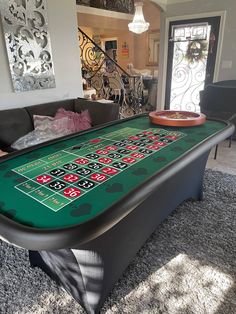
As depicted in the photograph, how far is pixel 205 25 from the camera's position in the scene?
4938 millimetres

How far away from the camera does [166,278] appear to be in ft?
5.33

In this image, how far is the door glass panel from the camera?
5.12 meters

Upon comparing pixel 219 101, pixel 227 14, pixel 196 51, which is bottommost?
pixel 219 101

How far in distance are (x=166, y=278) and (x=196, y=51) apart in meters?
4.93

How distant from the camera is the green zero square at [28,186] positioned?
1.19 m

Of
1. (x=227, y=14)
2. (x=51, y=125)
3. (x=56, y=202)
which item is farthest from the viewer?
(x=227, y=14)

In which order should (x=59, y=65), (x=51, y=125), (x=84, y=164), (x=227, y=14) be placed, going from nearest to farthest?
(x=84, y=164), (x=51, y=125), (x=59, y=65), (x=227, y=14)

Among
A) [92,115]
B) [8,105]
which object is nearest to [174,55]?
[92,115]

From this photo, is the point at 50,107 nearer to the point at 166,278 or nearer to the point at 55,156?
the point at 55,156

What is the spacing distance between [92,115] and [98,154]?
6.32 feet

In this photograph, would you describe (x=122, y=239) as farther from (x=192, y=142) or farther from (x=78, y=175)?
(x=192, y=142)

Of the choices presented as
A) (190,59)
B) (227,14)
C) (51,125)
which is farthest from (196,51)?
(51,125)

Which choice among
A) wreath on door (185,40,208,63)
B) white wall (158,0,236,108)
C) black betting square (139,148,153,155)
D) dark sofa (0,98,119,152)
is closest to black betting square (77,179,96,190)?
black betting square (139,148,153,155)

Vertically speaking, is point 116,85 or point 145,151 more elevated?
point 145,151
